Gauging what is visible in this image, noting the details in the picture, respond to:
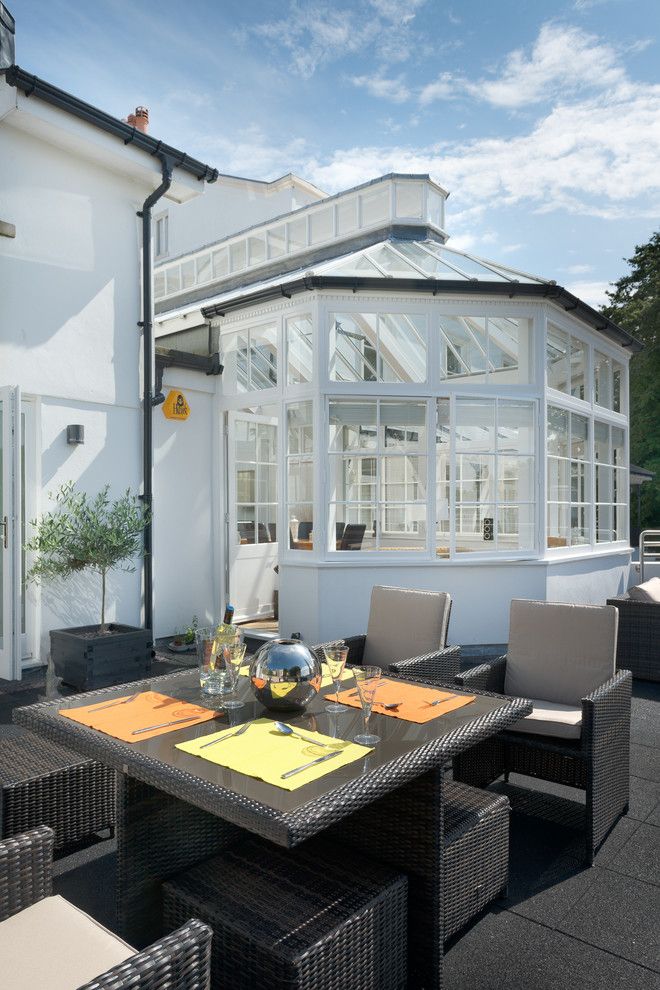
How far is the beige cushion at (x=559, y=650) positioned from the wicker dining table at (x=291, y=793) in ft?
3.74

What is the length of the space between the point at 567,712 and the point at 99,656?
134 inches

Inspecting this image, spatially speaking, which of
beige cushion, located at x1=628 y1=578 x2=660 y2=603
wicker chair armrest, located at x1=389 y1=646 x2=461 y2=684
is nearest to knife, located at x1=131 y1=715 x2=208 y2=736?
wicker chair armrest, located at x1=389 y1=646 x2=461 y2=684

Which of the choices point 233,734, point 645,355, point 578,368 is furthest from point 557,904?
point 645,355

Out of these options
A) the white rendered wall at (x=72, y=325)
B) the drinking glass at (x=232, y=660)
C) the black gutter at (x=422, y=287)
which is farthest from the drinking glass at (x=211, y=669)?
the black gutter at (x=422, y=287)

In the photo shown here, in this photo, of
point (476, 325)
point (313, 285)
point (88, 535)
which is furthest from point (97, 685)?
point (476, 325)

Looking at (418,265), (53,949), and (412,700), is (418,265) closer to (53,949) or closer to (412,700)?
(412,700)

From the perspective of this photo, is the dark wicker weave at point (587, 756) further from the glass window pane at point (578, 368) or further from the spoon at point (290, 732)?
the glass window pane at point (578, 368)

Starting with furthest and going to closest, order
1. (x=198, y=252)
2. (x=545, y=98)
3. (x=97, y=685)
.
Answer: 1. (x=198, y=252)
2. (x=545, y=98)
3. (x=97, y=685)

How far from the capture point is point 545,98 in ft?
23.8

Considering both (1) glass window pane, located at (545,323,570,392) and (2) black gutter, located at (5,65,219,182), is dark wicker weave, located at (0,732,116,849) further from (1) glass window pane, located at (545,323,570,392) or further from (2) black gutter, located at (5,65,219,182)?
(1) glass window pane, located at (545,323,570,392)

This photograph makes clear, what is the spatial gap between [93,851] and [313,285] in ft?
15.9

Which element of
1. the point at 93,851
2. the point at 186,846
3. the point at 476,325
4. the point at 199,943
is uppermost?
the point at 476,325

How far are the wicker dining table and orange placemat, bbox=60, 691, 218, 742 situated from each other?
36 mm

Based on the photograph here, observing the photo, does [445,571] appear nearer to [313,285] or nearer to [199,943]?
[313,285]
